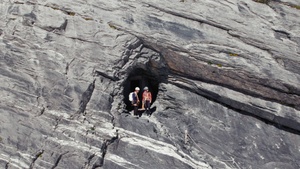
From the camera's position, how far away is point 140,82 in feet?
70.0

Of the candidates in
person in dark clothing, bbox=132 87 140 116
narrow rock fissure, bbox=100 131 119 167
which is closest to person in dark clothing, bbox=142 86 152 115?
person in dark clothing, bbox=132 87 140 116

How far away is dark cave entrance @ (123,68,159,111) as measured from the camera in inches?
804

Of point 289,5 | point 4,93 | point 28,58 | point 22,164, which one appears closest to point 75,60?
point 28,58

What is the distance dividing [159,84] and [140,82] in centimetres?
143

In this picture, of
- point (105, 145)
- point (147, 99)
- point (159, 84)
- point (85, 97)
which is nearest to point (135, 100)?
point (147, 99)

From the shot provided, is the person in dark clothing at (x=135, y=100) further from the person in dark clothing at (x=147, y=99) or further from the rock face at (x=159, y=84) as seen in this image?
the rock face at (x=159, y=84)

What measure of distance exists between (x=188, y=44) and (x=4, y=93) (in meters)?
10.5

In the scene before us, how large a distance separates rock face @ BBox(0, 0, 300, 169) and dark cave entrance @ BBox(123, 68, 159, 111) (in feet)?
0.88

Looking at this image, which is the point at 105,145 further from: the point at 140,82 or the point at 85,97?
the point at 140,82

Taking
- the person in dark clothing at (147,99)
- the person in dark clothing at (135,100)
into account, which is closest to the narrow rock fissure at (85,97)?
the person in dark clothing at (135,100)

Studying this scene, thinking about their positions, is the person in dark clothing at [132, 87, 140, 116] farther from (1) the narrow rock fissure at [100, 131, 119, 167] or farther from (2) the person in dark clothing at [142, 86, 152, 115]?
(1) the narrow rock fissure at [100, 131, 119, 167]

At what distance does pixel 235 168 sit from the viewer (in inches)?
703

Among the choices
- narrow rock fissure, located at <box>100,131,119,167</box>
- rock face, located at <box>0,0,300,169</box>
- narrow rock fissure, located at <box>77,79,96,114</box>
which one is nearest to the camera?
narrow rock fissure, located at <box>100,131,119,167</box>

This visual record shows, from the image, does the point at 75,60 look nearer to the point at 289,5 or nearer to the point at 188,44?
the point at 188,44
